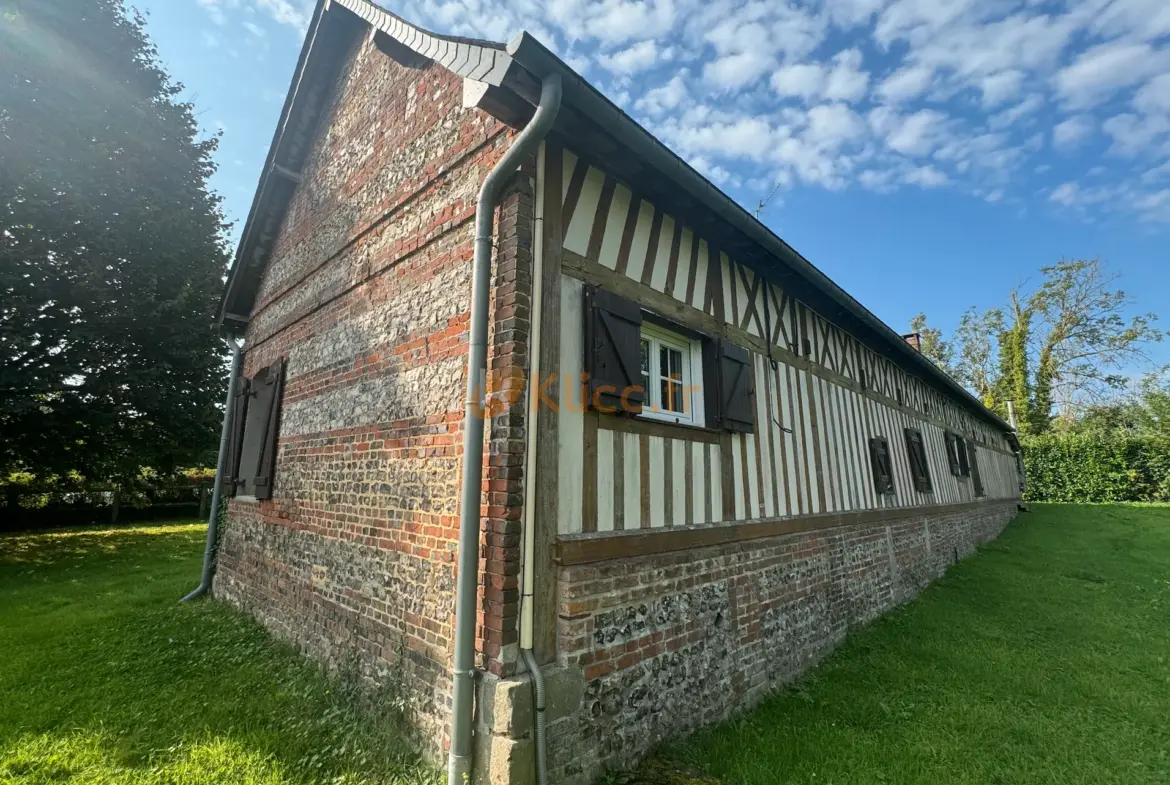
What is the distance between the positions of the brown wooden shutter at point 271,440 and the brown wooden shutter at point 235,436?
1097mm

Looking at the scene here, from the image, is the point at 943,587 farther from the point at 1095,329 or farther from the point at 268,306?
the point at 1095,329

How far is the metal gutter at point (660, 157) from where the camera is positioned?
10.0 feet

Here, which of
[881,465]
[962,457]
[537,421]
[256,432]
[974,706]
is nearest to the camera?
[537,421]

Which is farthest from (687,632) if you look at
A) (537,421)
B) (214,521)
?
(214,521)

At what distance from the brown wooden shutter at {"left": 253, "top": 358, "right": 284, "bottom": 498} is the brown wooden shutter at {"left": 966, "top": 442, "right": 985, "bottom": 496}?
51.3 feet

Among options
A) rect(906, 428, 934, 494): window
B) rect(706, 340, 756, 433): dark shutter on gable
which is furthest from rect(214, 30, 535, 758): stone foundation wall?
rect(906, 428, 934, 494): window

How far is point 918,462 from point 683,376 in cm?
748

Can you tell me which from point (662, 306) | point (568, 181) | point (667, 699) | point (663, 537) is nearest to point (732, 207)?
point (662, 306)

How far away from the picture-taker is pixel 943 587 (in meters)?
8.73

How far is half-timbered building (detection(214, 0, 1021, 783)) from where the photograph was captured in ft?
10.6

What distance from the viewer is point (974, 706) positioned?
14.6 feet

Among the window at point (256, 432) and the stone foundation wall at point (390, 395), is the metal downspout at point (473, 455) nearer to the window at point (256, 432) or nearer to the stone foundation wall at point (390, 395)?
the stone foundation wall at point (390, 395)

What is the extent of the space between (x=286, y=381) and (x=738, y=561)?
5.57 metres

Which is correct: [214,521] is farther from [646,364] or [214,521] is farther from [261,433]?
[646,364]
